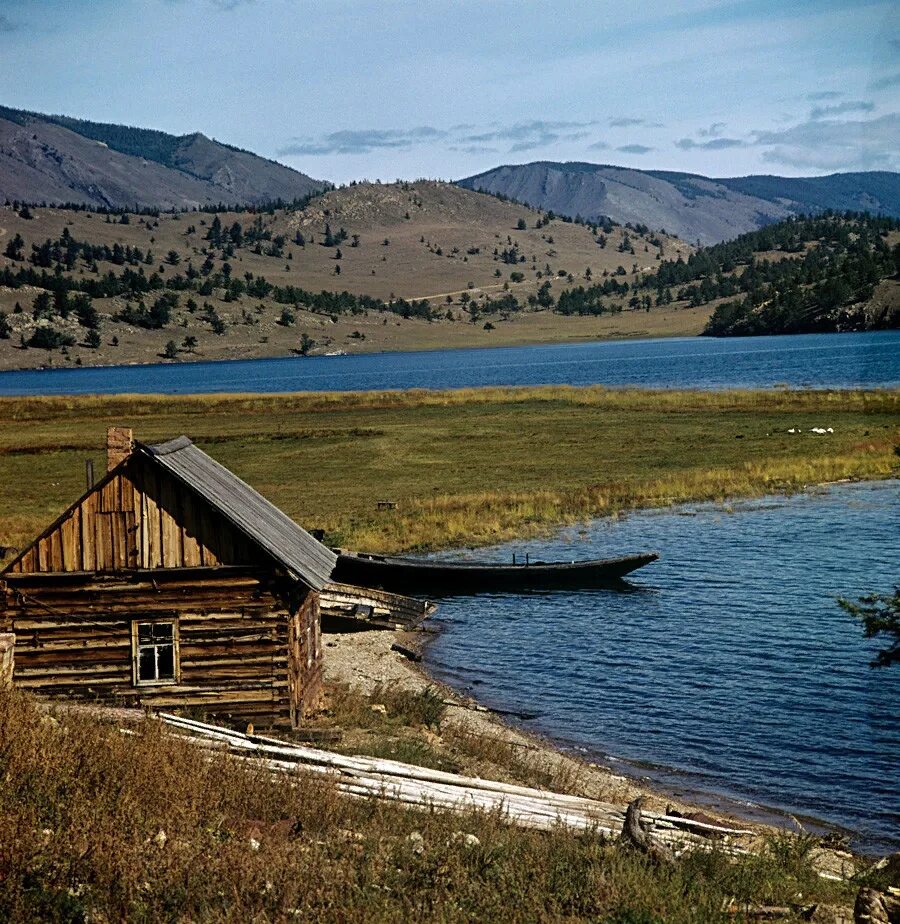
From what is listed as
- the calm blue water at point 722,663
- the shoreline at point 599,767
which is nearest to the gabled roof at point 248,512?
the shoreline at point 599,767

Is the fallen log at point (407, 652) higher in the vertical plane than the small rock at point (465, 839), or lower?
lower

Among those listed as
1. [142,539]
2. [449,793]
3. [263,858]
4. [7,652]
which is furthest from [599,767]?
[263,858]

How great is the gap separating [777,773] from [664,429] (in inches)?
2159

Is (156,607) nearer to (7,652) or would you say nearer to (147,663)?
(147,663)

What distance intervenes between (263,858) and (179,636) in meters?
10.5

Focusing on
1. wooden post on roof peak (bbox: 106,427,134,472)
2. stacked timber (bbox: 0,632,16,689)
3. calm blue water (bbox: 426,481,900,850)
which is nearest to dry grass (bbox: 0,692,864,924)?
stacked timber (bbox: 0,632,16,689)

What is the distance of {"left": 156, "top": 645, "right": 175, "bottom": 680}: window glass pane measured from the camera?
20984 millimetres

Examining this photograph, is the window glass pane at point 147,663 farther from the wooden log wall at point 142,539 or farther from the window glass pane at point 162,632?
the wooden log wall at point 142,539

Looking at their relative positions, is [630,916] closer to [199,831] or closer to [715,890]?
[715,890]

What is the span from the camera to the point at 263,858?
11.0m

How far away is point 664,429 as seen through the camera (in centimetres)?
7531

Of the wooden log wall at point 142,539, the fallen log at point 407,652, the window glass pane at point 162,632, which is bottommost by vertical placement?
the fallen log at point 407,652

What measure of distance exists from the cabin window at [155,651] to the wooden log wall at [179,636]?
0.40ft

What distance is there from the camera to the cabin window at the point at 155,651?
20953 mm
